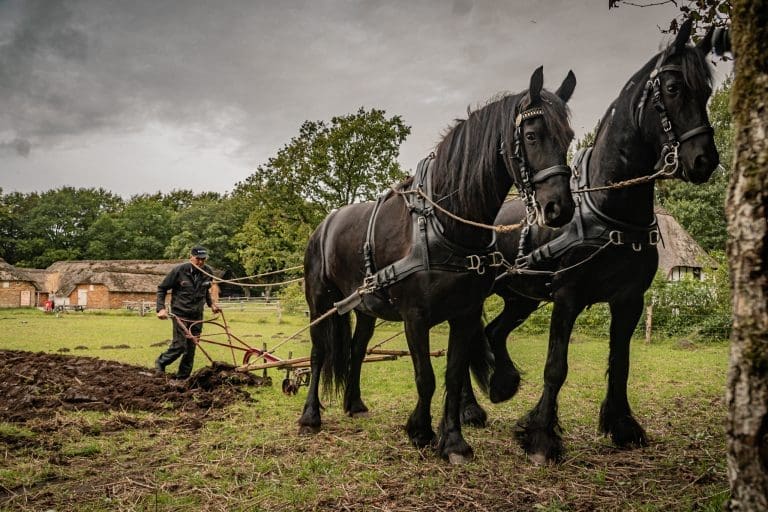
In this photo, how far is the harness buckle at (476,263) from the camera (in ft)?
12.9

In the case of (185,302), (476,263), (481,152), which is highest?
(481,152)

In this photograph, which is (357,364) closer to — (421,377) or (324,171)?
(421,377)

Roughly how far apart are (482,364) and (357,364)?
4.68 feet

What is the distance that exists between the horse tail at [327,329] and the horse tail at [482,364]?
1.40 m

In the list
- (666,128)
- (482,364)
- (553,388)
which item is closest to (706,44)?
(666,128)

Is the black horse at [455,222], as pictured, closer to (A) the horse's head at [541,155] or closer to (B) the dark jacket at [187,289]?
(A) the horse's head at [541,155]

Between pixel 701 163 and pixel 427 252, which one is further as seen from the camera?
pixel 427 252

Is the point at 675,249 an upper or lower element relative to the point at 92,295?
upper

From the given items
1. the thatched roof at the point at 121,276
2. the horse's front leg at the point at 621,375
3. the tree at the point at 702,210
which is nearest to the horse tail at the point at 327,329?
the horse's front leg at the point at 621,375

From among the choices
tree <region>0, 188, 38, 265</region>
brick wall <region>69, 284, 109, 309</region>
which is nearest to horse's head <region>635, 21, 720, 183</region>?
brick wall <region>69, 284, 109, 309</region>

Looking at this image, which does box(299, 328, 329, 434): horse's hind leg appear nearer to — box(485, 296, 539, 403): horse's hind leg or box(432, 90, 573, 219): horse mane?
box(485, 296, 539, 403): horse's hind leg

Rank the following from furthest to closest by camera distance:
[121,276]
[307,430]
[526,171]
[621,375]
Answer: [121,276], [307,430], [621,375], [526,171]

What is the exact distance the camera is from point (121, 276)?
→ 48.8m

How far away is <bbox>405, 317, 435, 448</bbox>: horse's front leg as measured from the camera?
4.07m
